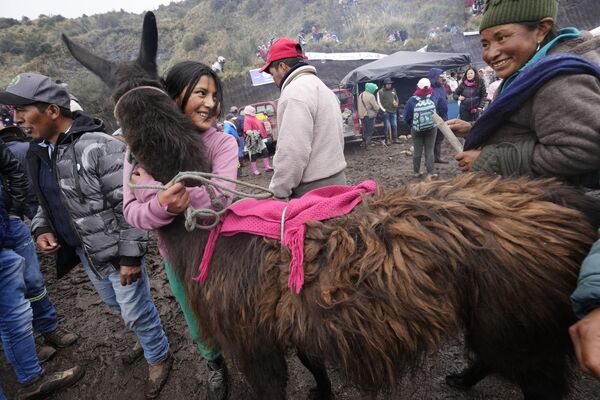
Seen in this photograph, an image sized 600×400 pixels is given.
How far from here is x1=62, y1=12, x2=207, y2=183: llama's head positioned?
4.76ft

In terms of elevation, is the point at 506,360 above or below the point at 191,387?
above

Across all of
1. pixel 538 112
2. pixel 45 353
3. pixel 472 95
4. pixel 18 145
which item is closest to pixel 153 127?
pixel 538 112

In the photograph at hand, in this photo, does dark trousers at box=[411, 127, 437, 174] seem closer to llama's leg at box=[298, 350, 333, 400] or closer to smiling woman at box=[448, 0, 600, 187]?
smiling woman at box=[448, 0, 600, 187]

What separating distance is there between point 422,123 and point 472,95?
276 cm

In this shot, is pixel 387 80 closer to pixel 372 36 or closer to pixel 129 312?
pixel 129 312

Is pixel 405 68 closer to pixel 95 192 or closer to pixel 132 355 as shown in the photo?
pixel 95 192

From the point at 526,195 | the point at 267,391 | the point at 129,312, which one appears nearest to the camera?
the point at 526,195

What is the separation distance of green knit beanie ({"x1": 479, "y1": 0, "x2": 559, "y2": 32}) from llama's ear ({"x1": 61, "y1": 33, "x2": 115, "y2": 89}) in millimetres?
1948

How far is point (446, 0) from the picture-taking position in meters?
36.8

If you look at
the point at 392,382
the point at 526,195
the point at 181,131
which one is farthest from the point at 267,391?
the point at 526,195

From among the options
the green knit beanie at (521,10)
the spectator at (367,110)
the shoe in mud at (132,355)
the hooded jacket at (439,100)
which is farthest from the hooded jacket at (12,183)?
the spectator at (367,110)

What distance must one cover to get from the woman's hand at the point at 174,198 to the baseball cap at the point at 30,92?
1625mm

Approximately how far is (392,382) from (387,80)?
1267 centimetres

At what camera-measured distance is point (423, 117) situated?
6.65 metres
